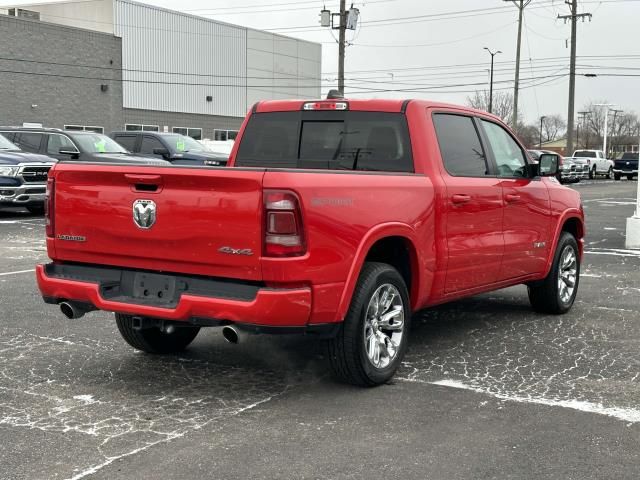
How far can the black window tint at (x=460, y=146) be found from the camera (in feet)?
20.8

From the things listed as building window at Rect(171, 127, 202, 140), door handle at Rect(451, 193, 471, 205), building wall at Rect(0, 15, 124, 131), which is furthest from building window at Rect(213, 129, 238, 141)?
door handle at Rect(451, 193, 471, 205)

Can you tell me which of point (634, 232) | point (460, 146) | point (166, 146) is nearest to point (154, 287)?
point (460, 146)

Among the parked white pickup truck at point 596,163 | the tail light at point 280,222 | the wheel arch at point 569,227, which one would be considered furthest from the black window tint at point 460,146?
the parked white pickup truck at point 596,163

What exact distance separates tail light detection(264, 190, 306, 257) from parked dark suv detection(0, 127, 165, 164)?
48.9 ft

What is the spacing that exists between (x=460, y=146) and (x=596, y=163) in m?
50.9

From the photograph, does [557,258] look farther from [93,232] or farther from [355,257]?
[93,232]

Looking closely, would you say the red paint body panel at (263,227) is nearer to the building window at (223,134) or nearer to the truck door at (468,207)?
the truck door at (468,207)

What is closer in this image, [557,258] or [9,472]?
[9,472]

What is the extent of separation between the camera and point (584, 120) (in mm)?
147000

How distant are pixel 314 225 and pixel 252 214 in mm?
360

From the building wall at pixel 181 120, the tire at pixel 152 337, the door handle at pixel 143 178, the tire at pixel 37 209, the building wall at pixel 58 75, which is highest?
the building wall at pixel 58 75

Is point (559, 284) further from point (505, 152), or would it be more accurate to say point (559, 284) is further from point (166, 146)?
point (166, 146)

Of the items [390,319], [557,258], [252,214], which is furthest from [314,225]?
[557,258]

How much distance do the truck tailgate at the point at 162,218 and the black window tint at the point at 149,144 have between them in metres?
17.4
